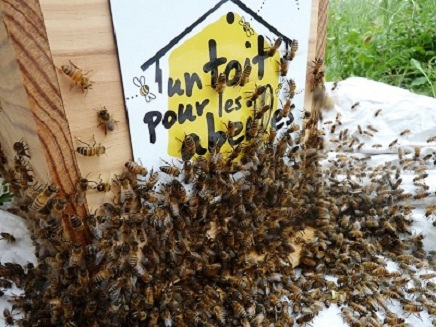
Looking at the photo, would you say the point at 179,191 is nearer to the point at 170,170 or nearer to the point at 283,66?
the point at 170,170

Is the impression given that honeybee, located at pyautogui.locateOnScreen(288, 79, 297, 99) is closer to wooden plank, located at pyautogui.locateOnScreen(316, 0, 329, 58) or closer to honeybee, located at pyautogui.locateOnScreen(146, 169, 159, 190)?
wooden plank, located at pyautogui.locateOnScreen(316, 0, 329, 58)

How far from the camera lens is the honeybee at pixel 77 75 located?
1475mm

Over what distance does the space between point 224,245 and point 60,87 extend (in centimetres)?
109

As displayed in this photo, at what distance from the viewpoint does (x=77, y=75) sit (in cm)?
149

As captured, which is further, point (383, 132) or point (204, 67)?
point (383, 132)

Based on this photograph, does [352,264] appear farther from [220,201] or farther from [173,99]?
[173,99]

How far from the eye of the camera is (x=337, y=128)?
369cm

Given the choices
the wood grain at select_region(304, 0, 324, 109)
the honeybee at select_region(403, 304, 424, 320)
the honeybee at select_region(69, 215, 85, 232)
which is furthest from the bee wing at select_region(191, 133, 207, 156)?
the honeybee at select_region(403, 304, 424, 320)

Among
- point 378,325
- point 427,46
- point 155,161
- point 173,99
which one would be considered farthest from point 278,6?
point 427,46

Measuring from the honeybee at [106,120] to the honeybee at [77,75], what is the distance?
0.11 meters

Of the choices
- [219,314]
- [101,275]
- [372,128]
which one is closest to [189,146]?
[101,275]

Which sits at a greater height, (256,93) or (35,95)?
(35,95)

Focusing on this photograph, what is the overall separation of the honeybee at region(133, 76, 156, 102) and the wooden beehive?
75 millimetres

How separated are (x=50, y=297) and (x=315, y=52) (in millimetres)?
1730
